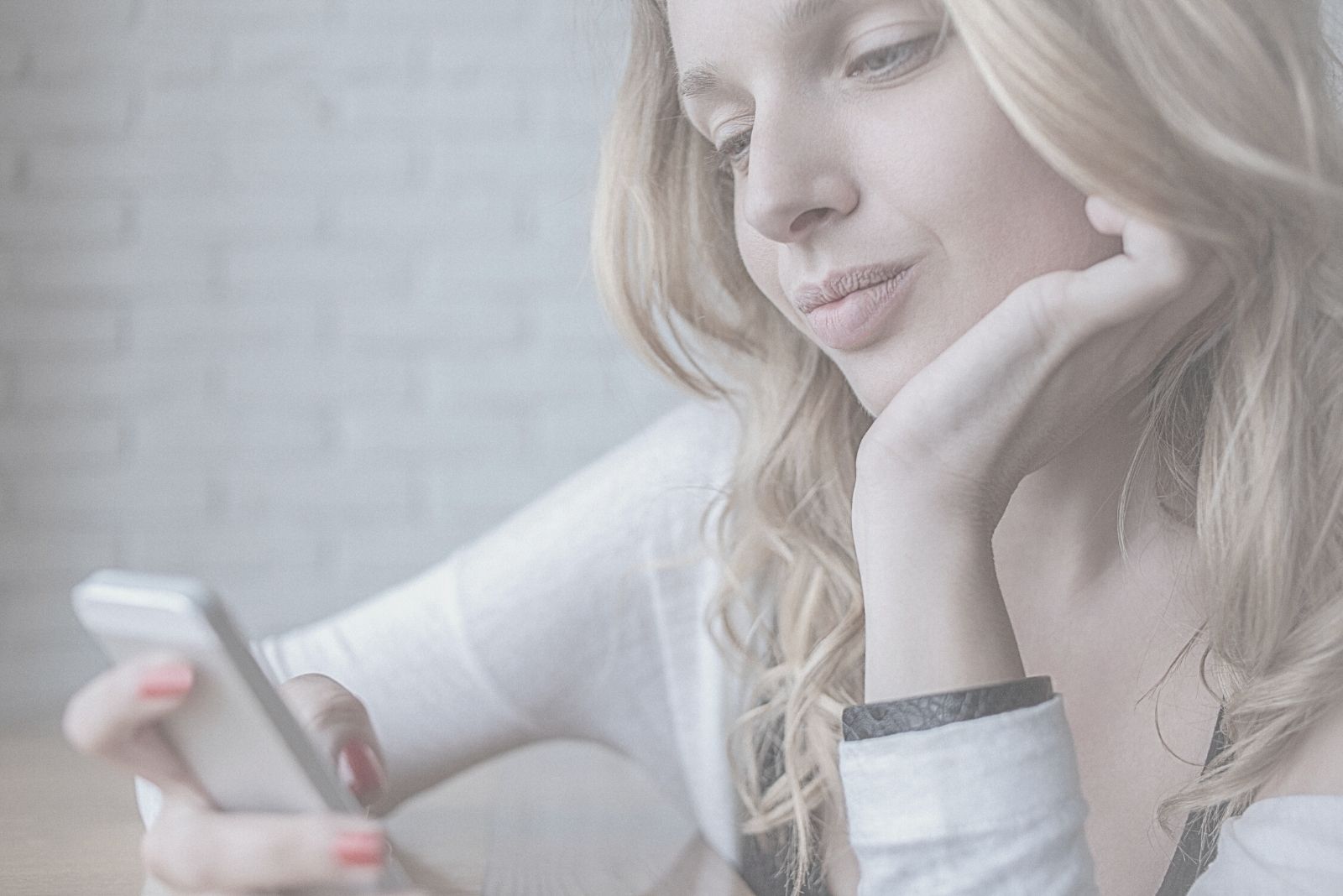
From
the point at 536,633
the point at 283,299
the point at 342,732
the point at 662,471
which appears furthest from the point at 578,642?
the point at 283,299

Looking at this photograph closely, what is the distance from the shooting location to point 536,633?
1.24 meters

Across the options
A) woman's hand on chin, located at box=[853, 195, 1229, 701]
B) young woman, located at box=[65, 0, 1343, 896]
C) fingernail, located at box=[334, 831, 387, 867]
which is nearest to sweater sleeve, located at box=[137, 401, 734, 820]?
young woman, located at box=[65, 0, 1343, 896]

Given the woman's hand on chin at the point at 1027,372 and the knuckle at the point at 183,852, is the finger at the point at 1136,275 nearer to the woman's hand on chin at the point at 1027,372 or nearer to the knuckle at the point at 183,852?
the woman's hand on chin at the point at 1027,372

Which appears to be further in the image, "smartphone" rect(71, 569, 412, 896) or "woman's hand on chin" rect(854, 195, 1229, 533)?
"woman's hand on chin" rect(854, 195, 1229, 533)

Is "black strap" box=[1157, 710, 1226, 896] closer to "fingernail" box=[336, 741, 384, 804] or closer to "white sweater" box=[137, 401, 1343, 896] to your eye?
"white sweater" box=[137, 401, 1343, 896]

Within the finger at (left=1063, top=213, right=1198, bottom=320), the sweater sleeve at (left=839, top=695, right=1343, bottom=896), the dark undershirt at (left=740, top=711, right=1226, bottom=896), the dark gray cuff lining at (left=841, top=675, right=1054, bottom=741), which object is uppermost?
the finger at (left=1063, top=213, right=1198, bottom=320)

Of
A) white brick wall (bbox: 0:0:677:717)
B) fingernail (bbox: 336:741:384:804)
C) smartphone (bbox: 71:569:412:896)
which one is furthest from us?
white brick wall (bbox: 0:0:677:717)

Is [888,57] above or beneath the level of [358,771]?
above

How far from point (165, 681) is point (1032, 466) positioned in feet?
1.88

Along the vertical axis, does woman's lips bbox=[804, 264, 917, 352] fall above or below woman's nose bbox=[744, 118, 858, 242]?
below

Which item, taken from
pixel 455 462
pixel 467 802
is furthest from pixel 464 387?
pixel 467 802

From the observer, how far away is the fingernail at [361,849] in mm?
556

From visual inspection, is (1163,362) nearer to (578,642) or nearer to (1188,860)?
(1188,860)

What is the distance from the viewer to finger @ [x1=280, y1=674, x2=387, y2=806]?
0.84 meters
